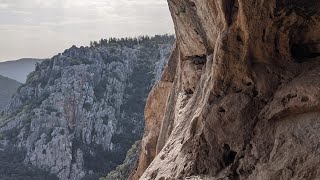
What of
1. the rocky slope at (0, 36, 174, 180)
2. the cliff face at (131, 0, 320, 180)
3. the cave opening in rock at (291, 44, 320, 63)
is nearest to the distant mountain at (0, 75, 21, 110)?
the rocky slope at (0, 36, 174, 180)

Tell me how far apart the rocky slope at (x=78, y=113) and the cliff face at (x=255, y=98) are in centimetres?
7679

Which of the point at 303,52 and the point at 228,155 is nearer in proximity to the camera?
the point at 228,155

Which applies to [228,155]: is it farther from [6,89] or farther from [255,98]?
[6,89]

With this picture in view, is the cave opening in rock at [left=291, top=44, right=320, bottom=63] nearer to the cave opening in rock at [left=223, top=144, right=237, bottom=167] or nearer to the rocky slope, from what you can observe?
the cave opening in rock at [left=223, top=144, right=237, bottom=167]

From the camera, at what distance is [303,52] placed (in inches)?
377

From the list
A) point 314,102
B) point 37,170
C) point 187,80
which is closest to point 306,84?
point 314,102

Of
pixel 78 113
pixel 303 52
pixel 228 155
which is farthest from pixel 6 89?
pixel 228 155

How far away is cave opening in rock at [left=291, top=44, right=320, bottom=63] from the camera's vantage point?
369 inches

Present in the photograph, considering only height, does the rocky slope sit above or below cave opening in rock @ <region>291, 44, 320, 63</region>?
below

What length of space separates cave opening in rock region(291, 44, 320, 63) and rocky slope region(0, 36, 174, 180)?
77.3m

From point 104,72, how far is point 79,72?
7956 mm

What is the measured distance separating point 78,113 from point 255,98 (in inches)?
3421

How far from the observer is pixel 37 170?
8644 cm

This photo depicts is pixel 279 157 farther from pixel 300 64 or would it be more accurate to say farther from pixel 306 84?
pixel 300 64
